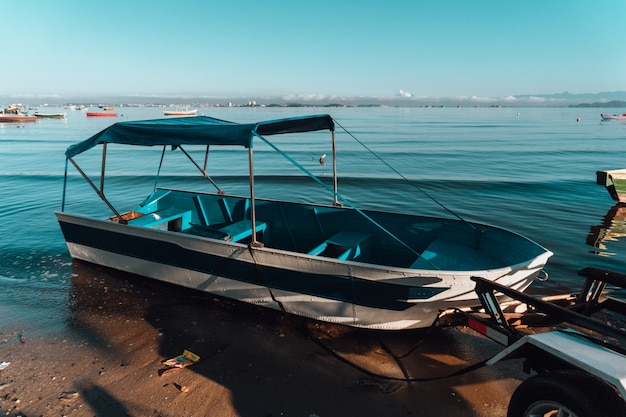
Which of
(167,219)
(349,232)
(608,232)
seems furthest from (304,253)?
(608,232)

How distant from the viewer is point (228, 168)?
85.8ft

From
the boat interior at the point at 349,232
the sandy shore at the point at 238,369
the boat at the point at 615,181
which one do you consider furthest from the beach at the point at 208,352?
the boat at the point at 615,181

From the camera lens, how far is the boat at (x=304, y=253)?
5094mm

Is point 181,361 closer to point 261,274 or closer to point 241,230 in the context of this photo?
point 261,274

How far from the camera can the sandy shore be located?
4.32 metres

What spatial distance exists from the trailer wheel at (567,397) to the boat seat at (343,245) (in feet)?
12.5

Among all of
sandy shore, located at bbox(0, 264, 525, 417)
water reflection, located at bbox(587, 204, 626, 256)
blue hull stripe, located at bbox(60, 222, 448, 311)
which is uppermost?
blue hull stripe, located at bbox(60, 222, 448, 311)

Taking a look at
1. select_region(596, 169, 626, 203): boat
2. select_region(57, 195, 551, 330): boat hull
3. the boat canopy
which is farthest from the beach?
select_region(596, 169, 626, 203): boat

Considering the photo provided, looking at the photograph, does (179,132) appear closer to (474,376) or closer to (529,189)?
(474,376)

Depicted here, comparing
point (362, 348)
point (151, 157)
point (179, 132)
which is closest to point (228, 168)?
point (151, 157)

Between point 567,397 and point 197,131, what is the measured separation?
5.69 m

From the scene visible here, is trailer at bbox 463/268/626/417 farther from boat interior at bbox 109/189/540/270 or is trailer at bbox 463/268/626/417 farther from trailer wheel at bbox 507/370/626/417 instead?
boat interior at bbox 109/189/540/270

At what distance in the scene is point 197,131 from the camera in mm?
6051

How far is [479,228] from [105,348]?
653 cm
